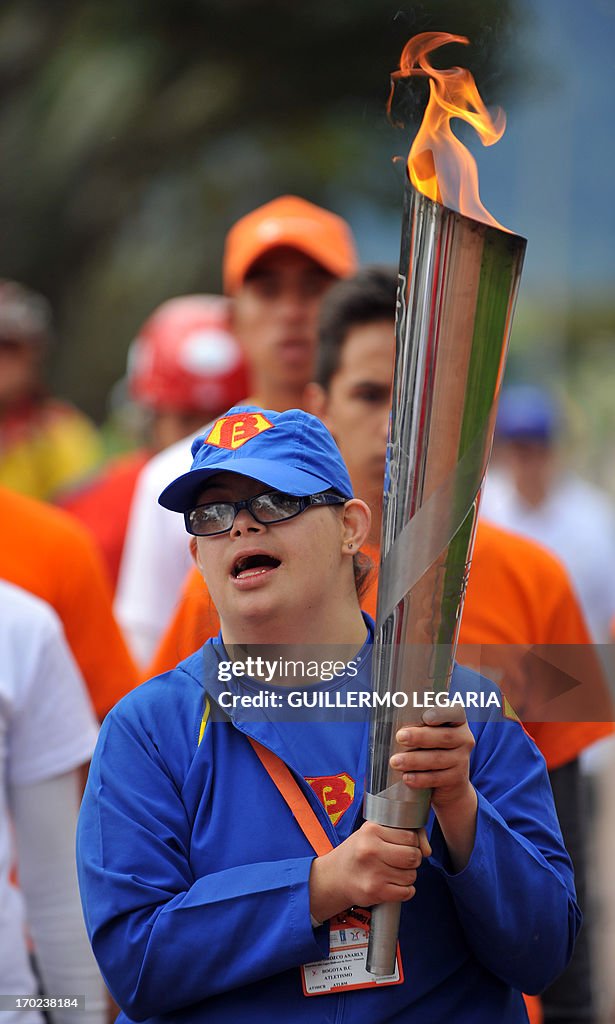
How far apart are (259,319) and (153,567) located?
66 cm

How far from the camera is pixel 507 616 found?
7.88 ft

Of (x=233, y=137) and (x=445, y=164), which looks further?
(x=233, y=137)

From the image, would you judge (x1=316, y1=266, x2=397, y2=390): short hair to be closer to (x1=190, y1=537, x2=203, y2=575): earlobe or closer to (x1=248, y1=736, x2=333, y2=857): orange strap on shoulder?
(x1=190, y1=537, x2=203, y2=575): earlobe

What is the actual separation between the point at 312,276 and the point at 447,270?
2070 mm

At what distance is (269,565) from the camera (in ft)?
5.45

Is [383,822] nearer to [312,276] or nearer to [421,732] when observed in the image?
[421,732]

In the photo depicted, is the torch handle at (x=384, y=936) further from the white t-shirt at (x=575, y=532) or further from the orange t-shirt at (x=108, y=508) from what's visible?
the white t-shirt at (x=575, y=532)

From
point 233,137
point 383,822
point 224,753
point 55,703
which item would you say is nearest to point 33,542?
point 55,703

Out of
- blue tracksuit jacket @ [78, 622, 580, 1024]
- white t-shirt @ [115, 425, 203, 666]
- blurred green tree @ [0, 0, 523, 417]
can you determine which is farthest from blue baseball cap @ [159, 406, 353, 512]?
blurred green tree @ [0, 0, 523, 417]

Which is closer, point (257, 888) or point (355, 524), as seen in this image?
point (257, 888)

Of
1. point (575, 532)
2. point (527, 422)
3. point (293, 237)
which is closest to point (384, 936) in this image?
point (293, 237)

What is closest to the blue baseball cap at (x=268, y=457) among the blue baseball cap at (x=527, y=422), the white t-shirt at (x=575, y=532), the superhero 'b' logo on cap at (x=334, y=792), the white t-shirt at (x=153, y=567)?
the superhero 'b' logo on cap at (x=334, y=792)

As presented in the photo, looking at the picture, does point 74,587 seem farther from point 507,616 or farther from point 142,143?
point 142,143

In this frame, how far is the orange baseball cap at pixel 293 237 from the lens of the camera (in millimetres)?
3443
